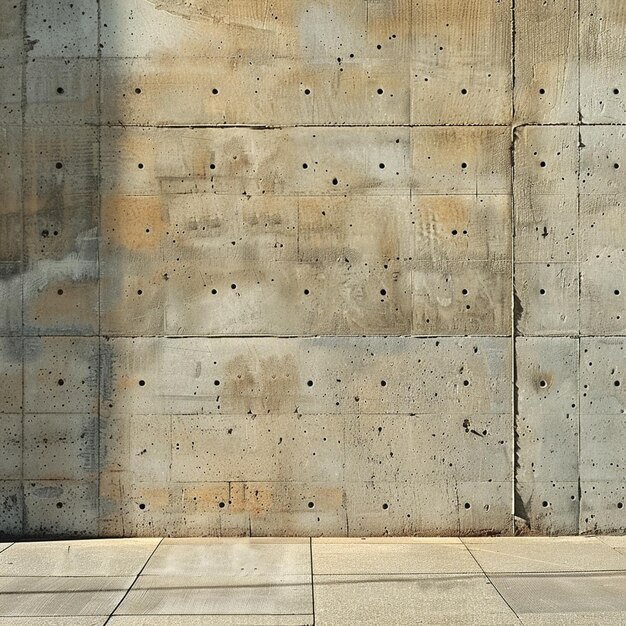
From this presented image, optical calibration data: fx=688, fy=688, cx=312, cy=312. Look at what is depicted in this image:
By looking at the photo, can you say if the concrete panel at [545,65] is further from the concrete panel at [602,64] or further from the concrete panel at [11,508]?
the concrete panel at [11,508]

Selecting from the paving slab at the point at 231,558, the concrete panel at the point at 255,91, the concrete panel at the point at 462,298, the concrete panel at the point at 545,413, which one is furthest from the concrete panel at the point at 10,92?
the concrete panel at the point at 545,413

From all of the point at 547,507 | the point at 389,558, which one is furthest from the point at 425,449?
the point at 547,507

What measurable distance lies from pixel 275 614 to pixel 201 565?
1.04 metres

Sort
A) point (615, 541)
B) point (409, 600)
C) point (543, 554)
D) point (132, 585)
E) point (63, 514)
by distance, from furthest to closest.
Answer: point (63, 514) → point (615, 541) → point (543, 554) → point (132, 585) → point (409, 600)

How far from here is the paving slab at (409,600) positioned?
409cm

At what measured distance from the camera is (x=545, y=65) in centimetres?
570

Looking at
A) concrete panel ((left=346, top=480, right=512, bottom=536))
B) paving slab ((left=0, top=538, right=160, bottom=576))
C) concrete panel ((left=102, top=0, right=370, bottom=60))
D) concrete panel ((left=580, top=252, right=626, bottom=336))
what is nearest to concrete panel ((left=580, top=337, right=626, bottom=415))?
concrete panel ((left=580, top=252, right=626, bottom=336))

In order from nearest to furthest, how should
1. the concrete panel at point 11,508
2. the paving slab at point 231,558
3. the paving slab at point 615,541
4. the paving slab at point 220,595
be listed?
the paving slab at point 220,595
the paving slab at point 231,558
the paving slab at point 615,541
the concrete panel at point 11,508

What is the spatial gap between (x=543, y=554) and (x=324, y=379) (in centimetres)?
214

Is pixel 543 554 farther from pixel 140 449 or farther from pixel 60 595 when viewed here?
pixel 60 595

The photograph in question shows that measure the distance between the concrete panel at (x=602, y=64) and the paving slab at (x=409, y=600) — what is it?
384 centimetres

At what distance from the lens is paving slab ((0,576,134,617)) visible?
4215 mm

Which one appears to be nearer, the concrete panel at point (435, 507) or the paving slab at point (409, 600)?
the paving slab at point (409, 600)

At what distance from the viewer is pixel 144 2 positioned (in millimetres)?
5727
